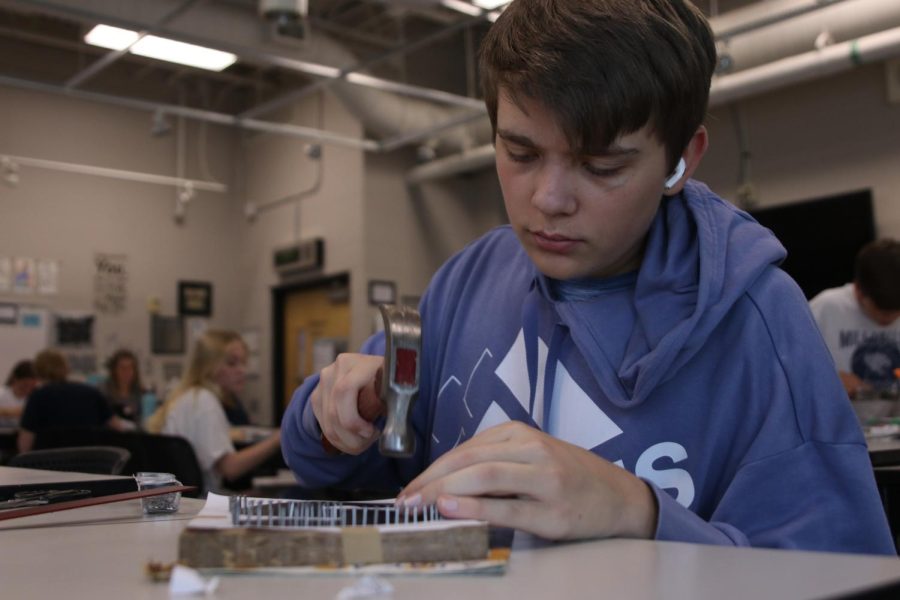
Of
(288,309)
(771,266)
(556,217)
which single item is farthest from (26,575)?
(288,309)

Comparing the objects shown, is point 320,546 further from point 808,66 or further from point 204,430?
point 808,66

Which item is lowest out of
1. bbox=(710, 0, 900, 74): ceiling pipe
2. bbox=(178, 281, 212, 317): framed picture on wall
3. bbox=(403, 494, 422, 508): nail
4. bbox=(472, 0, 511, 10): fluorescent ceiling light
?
bbox=(403, 494, 422, 508): nail

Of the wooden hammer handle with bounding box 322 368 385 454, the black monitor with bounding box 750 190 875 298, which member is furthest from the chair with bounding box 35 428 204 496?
the black monitor with bounding box 750 190 875 298

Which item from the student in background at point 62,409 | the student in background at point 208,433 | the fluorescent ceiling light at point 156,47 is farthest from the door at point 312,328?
the student in background at point 208,433

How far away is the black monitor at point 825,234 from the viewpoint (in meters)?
5.80

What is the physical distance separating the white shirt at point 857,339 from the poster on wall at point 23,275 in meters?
6.83

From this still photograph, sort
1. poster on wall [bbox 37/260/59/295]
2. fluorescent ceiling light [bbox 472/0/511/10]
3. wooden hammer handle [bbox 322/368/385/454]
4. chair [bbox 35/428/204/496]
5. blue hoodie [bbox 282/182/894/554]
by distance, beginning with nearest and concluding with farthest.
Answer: blue hoodie [bbox 282/182/894/554], wooden hammer handle [bbox 322/368/385/454], chair [bbox 35/428/204/496], fluorescent ceiling light [bbox 472/0/511/10], poster on wall [bbox 37/260/59/295]

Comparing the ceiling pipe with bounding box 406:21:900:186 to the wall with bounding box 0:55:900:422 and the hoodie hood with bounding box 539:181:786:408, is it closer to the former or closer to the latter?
the wall with bounding box 0:55:900:422

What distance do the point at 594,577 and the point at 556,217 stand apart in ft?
1.57

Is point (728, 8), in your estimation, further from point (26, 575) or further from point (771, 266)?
point (26, 575)

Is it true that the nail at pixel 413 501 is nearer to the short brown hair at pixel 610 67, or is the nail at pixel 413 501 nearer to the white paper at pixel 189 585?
the white paper at pixel 189 585

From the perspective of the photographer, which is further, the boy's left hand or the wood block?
the boy's left hand

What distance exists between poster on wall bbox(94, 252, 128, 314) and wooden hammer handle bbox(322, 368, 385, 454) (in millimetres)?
8526

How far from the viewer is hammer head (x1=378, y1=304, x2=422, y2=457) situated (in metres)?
0.72
